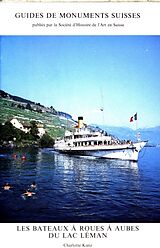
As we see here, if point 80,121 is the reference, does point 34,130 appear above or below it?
below

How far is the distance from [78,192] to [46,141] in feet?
3.57

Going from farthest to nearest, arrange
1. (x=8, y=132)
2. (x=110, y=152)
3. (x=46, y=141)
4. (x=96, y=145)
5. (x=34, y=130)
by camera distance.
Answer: (x=110, y=152), (x=96, y=145), (x=46, y=141), (x=34, y=130), (x=8, y=132)

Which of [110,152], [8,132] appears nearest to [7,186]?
[8,132]

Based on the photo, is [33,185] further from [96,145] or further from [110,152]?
[110,152]

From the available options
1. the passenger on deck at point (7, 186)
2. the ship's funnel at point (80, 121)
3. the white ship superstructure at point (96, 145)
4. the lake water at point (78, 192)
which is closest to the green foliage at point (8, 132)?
the lake water at point (78, 192)

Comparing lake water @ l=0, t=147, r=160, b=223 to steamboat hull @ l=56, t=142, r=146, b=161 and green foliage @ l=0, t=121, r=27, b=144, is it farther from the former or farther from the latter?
steamboat hull @ l=56, t=142, r=146, b=161

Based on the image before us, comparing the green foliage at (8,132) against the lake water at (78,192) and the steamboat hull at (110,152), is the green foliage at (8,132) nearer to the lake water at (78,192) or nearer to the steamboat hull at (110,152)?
the lake water at (78,192)

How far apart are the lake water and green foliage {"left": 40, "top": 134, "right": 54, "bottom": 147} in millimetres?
106

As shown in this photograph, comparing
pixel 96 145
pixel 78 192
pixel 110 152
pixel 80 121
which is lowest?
pixel 78 192

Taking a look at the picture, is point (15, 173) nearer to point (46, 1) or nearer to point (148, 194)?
point (148, 194)

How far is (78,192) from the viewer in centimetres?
426

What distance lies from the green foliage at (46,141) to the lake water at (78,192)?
0.35ft

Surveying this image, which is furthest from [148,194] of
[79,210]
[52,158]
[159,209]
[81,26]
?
[81,26]

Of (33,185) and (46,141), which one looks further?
(46,141)
